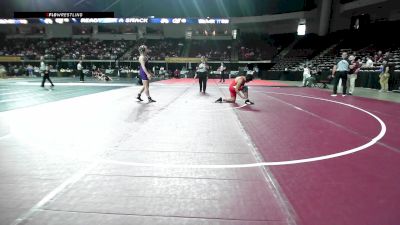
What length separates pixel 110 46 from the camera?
47.2 m

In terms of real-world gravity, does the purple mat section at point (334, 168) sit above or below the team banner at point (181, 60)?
below

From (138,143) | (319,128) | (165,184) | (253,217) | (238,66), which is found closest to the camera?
(253,217)

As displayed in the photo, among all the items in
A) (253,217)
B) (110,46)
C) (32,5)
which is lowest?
(253,217)

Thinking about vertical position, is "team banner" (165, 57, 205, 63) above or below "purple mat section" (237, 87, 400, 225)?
above

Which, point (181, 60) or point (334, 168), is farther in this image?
point (181, 60)

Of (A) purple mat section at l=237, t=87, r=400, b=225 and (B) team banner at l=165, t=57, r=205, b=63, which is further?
(B) team banner at l=165, t=57, r=205, b=63

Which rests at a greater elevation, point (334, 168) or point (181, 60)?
point (181, 60)

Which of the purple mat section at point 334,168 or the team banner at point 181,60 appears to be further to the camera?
the team banner at point 181,60

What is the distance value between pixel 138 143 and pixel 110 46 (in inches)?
1778

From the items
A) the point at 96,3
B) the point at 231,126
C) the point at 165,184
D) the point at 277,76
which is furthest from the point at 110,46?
the point at 165,184

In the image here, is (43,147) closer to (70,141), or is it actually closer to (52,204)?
(70,141)

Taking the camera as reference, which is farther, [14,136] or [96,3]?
[96,3]

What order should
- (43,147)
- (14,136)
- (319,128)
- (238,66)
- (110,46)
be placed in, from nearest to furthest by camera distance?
(43,147) < (14,136) < (319,128) < (238,66) < (110,46)

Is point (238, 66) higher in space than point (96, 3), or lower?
lower
